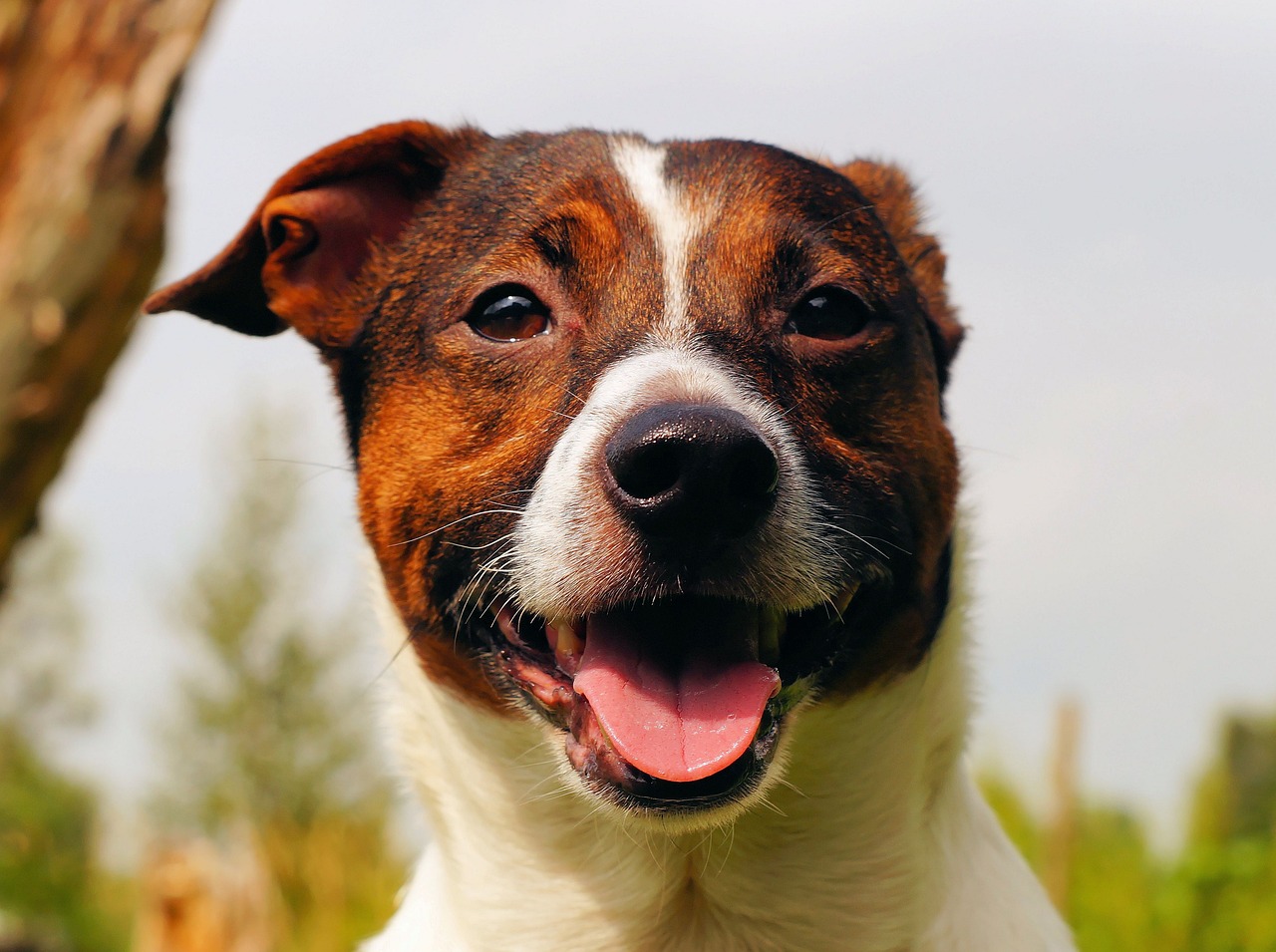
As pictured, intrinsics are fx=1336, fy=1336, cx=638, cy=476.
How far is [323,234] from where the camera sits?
3.73 meters

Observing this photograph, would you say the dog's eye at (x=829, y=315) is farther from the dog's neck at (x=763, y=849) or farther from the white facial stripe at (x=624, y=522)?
the dog's neck at (x=763, y=849)

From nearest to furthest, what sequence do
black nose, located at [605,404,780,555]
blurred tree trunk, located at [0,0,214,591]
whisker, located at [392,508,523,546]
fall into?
black nose, located at [605,404,780,555]
whisker, located at [392,508,523,546]
blurred tree trunk, located at [0,0,214,591]

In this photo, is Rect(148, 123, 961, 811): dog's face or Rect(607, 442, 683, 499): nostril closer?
Rect(607, 442, 683, 499): nostril

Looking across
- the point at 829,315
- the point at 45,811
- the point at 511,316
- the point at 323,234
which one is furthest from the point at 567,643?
the point at 45,811

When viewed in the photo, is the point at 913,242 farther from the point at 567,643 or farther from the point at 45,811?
the point at 45,811

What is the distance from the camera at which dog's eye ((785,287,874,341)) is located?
10.5 feet

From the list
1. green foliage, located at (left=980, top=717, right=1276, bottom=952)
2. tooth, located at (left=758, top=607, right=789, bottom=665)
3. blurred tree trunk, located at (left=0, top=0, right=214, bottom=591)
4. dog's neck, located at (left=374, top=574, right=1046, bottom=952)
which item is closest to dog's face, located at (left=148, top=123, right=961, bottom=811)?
tooth, located at (left=758, top=607, right=789, bottom=665)

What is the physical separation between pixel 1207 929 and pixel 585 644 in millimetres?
5800

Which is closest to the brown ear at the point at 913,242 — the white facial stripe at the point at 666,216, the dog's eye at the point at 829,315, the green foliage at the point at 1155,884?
the dog's eye at the point at 829,315

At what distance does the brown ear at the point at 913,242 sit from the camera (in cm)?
369

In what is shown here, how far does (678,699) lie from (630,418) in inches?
22.6

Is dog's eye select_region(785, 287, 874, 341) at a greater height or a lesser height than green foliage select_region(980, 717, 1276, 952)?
greater

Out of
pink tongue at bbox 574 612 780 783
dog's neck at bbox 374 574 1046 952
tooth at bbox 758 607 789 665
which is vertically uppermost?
tooth at bbox 758 607 789 665

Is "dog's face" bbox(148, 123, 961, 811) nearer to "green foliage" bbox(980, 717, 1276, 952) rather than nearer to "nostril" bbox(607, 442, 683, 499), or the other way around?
"nostril" bbox(607, 442, 683, 499)
